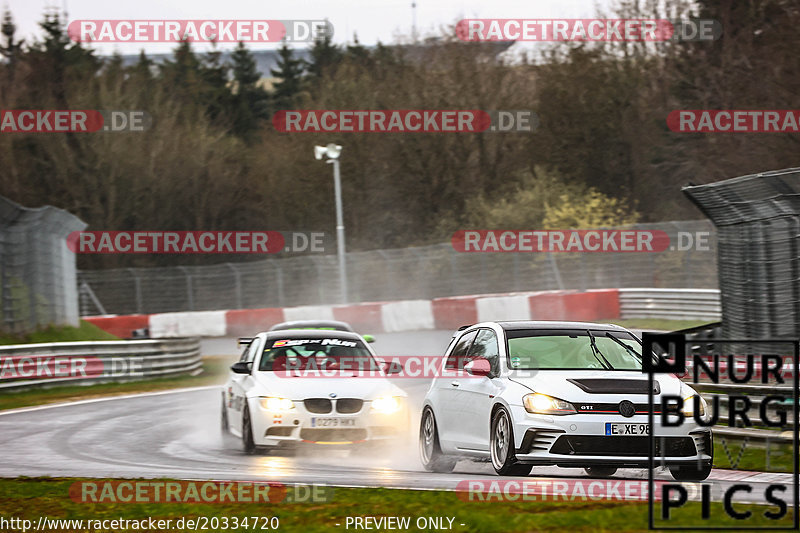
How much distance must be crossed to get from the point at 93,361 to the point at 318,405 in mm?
13444

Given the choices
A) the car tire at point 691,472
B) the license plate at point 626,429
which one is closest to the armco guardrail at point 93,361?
the license plate at point 626,429

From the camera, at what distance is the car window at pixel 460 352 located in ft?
37.8

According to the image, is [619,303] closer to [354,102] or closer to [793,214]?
[793,214]

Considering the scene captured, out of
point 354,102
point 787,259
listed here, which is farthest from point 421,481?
point 354,102

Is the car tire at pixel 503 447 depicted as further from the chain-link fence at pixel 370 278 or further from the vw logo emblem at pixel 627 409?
the chain-link fence at pixel 370 278

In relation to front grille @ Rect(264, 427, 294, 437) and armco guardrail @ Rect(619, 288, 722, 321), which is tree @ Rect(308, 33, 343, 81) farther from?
front grille @ Rect(264, 427, 294, 437)

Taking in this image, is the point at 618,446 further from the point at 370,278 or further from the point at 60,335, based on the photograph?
the point at 370,278

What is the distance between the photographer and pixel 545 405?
9695 mm

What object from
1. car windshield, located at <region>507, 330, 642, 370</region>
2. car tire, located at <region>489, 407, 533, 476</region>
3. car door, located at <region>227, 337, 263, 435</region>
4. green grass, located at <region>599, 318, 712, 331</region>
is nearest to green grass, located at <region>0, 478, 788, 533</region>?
car tire, located at <region>489, 407, 533, 476</region>

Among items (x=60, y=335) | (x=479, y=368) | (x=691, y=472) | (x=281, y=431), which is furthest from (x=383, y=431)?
(x=60, y=335)

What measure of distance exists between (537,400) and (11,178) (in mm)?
47239

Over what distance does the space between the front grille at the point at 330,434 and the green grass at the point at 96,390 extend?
968 centimetres

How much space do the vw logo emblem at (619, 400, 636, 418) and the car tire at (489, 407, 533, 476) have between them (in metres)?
0.87

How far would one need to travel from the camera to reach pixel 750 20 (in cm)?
4462
